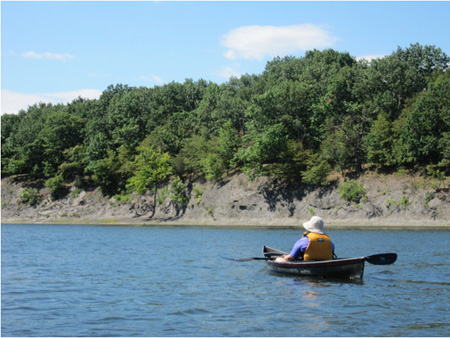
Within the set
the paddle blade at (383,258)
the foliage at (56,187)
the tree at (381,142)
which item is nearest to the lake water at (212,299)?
the paddle blade at (383,258)

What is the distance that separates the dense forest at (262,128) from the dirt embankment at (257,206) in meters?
2.57

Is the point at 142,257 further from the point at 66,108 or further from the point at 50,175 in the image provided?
the point at 66,108

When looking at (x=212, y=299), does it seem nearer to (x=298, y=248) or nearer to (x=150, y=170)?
(x=298, y=248)

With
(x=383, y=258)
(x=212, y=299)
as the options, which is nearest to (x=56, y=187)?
(x=383, y=258)

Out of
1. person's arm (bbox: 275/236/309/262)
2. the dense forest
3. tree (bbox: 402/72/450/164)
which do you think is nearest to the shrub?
the dense forest

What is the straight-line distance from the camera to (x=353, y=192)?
70750 mm

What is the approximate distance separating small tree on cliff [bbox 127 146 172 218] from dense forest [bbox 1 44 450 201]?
177 millimetres

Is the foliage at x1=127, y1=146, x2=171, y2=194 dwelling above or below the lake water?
above

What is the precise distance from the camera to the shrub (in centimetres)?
7069

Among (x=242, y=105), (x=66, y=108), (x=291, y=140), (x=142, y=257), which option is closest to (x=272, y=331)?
(x=142, y=257)

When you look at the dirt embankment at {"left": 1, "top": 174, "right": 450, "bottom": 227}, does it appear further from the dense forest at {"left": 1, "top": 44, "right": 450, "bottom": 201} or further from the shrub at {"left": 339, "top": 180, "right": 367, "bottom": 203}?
the dense forest at {"left": 1, "top": 44, "right": 450, "bottom": 201}

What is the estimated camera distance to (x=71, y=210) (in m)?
99.7

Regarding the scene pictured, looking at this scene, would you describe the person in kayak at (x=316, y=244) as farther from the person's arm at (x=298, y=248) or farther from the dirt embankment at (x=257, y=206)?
the dirt embankment at (x=257, y=206)

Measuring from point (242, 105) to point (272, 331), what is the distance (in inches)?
3222
